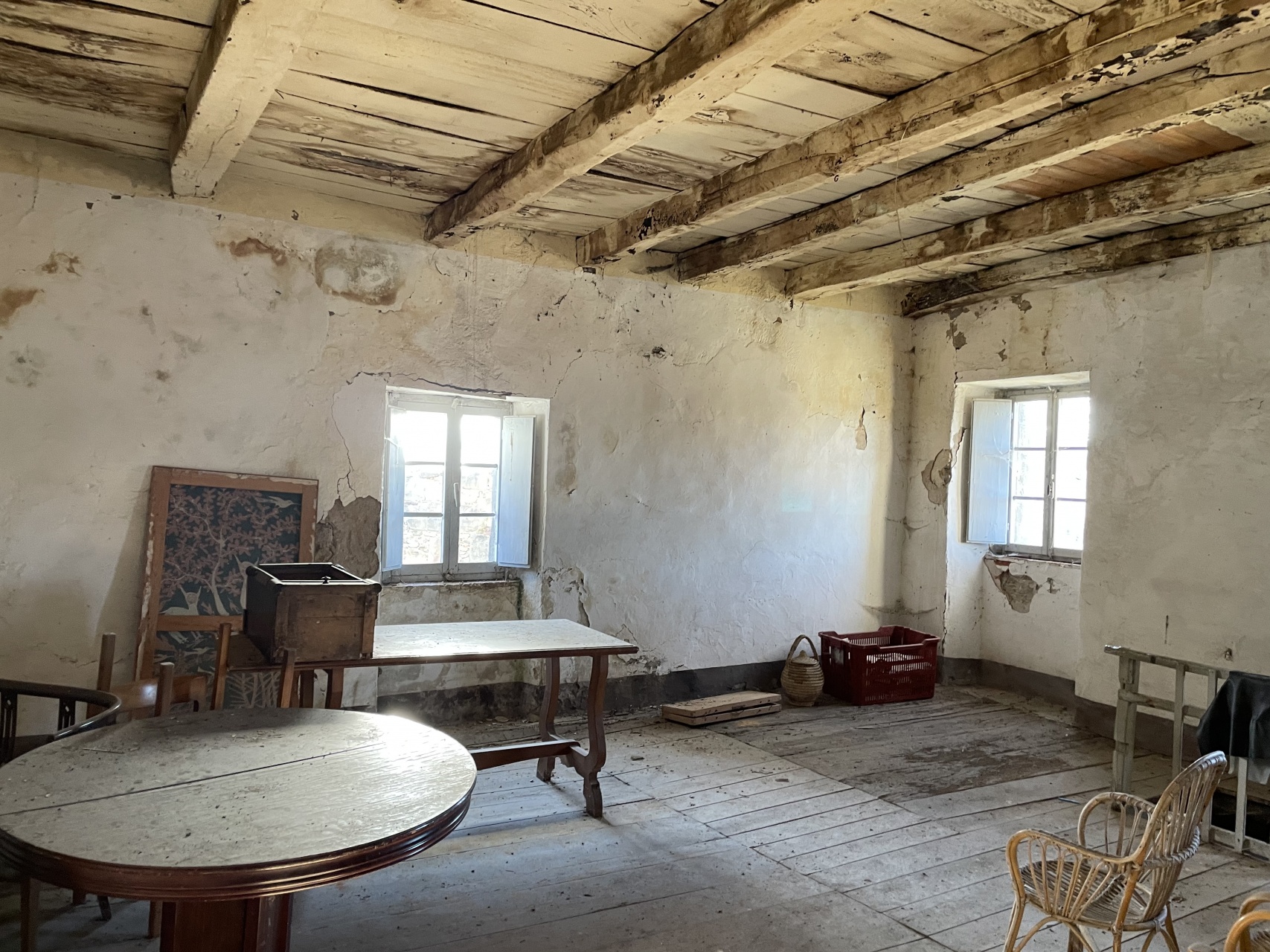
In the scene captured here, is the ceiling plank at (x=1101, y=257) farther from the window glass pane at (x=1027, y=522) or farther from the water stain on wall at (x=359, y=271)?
the water stain on wall at (x=359, y=271)

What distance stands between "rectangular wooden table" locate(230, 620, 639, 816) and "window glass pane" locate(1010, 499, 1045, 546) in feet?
12.2

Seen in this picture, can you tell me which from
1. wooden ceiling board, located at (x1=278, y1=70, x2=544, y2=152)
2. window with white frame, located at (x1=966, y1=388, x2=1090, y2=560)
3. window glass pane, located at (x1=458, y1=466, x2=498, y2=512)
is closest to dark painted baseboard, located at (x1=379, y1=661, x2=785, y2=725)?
window glass pane, located at (x1=458, y1=466, x2=498, y2=512)

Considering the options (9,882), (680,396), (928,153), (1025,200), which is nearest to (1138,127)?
(928,153)

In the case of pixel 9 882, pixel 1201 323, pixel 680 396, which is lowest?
pixel 9 882

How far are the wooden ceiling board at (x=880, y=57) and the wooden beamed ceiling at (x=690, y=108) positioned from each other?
1cm

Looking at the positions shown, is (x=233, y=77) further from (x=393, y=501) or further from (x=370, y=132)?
(x=393, y=501)

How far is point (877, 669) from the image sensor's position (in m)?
5.83

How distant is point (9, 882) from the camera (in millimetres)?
3090

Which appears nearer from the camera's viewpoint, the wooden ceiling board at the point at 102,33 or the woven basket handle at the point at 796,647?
the wooden ceiling board at the point at 102,33

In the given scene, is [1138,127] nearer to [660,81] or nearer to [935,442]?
[660,81]

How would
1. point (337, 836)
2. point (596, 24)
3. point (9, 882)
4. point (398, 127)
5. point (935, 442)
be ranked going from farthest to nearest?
1. point (935, 442)
2. point (398, 127)
3. point (9, 882)
4. point (596, 24)
5. point (337, 836)

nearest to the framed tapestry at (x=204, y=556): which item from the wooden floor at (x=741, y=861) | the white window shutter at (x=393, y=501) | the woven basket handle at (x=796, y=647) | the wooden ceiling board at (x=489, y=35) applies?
the white window shutter at (x=393, y=501)

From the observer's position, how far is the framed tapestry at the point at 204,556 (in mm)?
4078

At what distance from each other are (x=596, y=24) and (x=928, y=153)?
175 cm
